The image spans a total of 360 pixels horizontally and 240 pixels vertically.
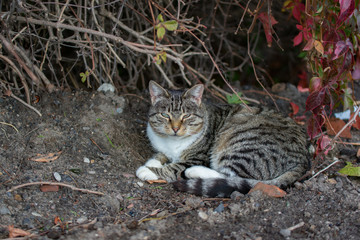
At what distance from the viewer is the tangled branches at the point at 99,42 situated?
13.7 feet

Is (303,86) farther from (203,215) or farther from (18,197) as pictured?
(18,197)

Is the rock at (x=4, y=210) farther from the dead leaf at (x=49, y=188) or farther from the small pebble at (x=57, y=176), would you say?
the small pebble at (x=57, y=176)

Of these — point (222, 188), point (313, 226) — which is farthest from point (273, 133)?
point (313, 226)

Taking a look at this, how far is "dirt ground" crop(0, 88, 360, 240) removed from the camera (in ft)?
10.3

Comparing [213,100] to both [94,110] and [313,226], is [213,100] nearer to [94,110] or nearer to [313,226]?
[94,110]

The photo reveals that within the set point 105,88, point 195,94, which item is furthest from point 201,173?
point 105,88

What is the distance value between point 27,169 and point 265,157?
2.38 m

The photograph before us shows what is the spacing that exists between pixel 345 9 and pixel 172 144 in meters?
2.39

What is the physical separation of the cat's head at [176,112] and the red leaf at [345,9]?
1.71 m

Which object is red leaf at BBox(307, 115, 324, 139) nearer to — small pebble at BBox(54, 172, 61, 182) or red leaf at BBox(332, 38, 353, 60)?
red leaf at BBox(332, 38, 353, 60)

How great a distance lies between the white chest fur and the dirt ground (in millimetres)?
274

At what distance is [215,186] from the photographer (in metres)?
3.81

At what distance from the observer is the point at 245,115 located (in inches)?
186

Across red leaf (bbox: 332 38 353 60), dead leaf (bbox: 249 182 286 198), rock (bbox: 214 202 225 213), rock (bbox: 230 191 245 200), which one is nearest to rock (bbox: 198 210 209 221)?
rock (bbox: 214 202 225 213)
